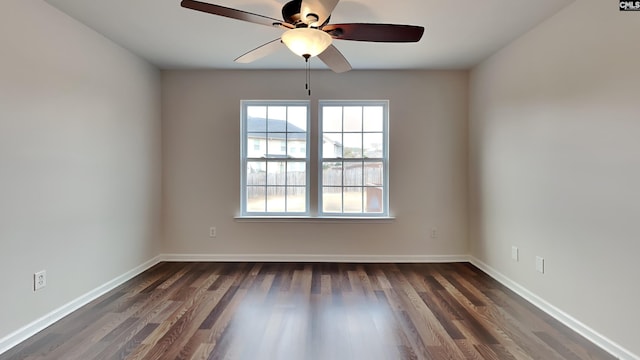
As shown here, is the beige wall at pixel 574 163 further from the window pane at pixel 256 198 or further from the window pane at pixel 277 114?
the window pane at pixel 256 198

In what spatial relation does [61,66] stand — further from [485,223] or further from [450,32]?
[485,223]

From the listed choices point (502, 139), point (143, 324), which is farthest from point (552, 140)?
point (143, 324)

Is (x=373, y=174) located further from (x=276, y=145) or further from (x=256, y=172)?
(x=256, y=172)

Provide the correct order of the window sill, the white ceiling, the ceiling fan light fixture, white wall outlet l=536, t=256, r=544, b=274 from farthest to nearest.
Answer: the window sill → white wall outlet l=536, t=256, r=544, b=274 → the white ceiling → the ceiling fan light fixture

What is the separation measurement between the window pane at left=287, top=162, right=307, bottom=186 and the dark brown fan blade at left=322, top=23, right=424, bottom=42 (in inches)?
86.1

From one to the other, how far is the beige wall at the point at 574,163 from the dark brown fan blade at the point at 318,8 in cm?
186

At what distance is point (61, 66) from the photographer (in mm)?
2533

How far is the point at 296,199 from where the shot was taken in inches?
163

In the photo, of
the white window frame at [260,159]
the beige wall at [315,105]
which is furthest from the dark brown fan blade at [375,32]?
the white window frame at [260,159]

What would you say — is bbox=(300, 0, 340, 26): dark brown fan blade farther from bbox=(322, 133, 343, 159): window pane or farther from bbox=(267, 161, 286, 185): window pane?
bbox=(267, 161, 286, 185): window pane

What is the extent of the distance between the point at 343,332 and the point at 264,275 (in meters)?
1.47

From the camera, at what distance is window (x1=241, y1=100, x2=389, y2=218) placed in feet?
13.5

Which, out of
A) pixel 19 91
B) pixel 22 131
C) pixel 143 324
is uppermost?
pixel 19 91

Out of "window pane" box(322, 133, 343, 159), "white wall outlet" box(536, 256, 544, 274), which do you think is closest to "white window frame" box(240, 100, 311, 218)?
"window pane" box(322, 133, 343, 159)
